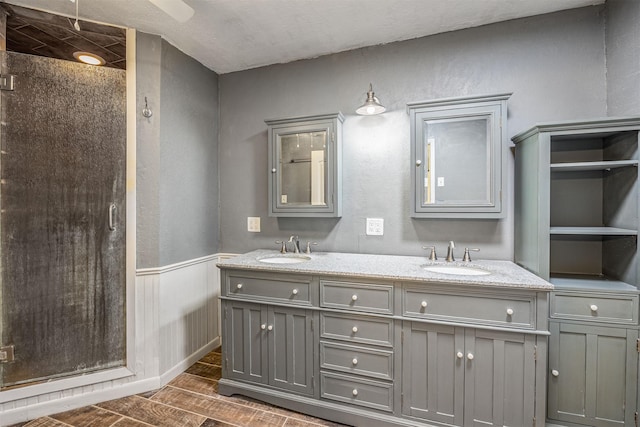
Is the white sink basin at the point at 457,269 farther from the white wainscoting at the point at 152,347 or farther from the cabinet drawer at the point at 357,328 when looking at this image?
the white wainscoting at the point at 152,347

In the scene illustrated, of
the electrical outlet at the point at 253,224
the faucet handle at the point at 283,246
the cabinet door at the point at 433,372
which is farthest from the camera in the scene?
the electrical outlet at the point at 253,224

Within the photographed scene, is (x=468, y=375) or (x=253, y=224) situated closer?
(x=468, y=375)

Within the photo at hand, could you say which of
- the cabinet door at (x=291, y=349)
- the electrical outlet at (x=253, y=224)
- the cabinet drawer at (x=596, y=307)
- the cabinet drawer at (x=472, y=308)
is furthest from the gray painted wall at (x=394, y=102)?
the cabinet door at (x=291, y=349)

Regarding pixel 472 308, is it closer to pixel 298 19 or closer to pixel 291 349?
pixel 291 349

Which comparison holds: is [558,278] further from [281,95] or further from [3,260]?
[3,260]

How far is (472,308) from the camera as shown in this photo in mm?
1494

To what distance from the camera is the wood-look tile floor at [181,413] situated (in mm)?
1702

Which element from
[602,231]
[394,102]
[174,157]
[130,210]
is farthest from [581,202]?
[130,210]

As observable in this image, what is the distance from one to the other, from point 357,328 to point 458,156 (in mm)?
1322

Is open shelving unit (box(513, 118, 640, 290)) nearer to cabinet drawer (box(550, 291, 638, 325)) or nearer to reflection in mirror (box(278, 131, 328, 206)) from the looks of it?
cabinet drawer (box(550, 291, 638, 325))

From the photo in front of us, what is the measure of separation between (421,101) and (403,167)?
1.53 feet

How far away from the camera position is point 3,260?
5.63ft

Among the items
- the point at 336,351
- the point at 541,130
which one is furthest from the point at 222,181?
the point at 541,130

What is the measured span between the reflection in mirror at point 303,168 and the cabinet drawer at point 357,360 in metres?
1.03
